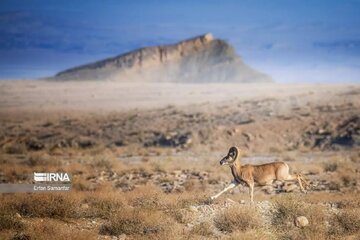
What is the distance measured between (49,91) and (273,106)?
2737 centimetres

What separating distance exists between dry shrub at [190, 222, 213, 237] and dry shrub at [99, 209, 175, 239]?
0.39 metres

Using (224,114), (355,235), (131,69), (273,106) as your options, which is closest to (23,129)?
(224,114)

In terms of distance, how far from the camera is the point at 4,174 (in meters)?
20.7

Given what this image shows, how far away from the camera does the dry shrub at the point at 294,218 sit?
9.95 m

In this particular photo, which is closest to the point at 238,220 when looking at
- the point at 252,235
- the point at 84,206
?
the point at 252,235

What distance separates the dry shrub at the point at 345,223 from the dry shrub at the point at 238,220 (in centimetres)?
126

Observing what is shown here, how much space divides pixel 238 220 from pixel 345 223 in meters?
1.84

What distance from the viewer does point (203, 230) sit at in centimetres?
1026

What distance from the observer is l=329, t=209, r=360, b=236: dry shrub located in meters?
10.3

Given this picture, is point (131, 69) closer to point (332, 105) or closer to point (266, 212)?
point (332, 105)

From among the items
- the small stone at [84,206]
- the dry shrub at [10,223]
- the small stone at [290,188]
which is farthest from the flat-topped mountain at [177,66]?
the dry shrub at [10,223]

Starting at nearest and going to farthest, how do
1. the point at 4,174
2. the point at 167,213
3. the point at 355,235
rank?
the point at 355,235 → the point at 167,213 → the point at 4,174

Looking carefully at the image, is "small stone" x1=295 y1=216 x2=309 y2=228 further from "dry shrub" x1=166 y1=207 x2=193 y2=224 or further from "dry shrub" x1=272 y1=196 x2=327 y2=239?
"dry shrub" x1=166 y1=207 x2=193 y2=224

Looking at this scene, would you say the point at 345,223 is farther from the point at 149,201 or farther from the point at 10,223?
the point at 10,223
